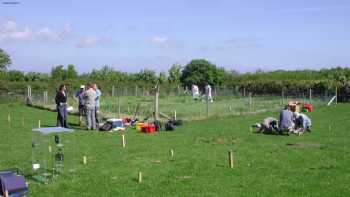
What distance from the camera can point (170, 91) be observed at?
194ft

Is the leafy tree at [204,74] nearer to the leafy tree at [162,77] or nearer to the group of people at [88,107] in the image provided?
the leafy tree at [162,77]

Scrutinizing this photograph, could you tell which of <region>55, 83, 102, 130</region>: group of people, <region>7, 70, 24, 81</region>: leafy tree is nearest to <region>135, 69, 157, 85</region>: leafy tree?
<region>7, 70, 24, 81</region>: leafy tree

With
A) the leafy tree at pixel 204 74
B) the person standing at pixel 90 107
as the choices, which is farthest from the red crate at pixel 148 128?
the leafy tree at pixel 204 74

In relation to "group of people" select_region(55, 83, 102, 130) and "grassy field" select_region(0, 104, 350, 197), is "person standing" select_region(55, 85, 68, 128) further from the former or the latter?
"grassy field" select_region(0, 104, 350, 197)

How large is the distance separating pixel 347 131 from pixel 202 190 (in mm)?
13320

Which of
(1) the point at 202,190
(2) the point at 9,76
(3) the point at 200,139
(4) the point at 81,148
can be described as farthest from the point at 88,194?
(2) the point at 9,76

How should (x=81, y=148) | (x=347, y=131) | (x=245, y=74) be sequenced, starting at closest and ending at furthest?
(x=81, y=148), (x=347, y=131), (x=245, y=74)

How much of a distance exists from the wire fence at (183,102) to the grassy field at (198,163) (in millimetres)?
8856

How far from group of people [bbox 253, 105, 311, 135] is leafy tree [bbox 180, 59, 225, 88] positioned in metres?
51.2

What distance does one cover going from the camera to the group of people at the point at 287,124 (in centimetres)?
2136

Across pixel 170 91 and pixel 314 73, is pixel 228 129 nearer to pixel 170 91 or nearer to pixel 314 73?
pixel 170 91

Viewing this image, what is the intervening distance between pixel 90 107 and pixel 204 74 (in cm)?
5118

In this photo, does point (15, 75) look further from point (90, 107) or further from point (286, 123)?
point (286, 123)

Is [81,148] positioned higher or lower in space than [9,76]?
lower
